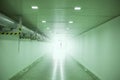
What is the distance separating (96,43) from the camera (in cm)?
931

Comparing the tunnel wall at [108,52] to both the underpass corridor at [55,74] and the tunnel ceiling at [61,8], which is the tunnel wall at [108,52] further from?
the underpass corridor at [55,74]

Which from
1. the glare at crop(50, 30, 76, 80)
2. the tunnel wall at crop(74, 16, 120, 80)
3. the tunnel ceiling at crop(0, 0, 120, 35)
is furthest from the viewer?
the glare at crop(50, 30, 76, 80)

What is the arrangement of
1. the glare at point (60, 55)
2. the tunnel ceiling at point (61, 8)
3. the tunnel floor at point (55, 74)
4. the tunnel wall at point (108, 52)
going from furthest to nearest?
1. the glare at point (60, 55)
2. the tunnel floor at point (55, 74)
3. the tunnel wall at point (108, 52)
4. the tunnel ceiling at point (61, 8)

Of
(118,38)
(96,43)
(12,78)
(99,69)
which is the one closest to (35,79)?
(12,78)

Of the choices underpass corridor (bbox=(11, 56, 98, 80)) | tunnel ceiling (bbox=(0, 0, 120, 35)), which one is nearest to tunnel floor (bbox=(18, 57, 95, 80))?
underpass corridor (bbox=(11, 56, 98, 80))

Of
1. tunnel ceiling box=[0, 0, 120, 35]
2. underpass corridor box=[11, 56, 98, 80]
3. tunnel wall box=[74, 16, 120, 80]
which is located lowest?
underpass corridor box=[11, 56, 98, 80]

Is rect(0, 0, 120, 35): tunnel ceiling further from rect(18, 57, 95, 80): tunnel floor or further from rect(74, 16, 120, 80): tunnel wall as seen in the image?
rect(18, 57, 95, 80): tunnel floor

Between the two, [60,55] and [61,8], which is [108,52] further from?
[60,55]

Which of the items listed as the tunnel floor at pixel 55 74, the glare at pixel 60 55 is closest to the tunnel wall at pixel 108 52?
the tunnel floor at pixel 55 74

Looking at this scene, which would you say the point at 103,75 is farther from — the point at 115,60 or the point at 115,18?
the point at 115,18

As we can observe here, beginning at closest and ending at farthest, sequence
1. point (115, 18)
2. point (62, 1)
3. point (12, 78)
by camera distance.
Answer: point (62, 1)
point (115, 18)
point (12, 78)

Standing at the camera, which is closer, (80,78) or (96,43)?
(80,78)

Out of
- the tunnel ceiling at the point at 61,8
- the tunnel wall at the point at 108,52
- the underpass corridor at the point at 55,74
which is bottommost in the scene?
the underpass corridor at the point at 55,74

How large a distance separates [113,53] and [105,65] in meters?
1.18
